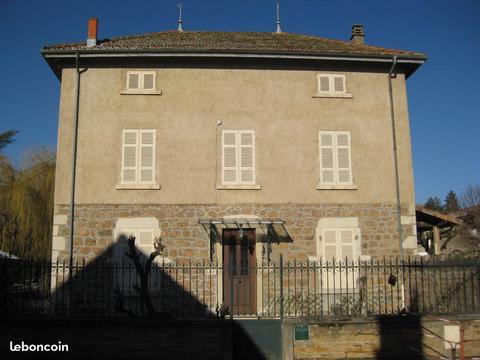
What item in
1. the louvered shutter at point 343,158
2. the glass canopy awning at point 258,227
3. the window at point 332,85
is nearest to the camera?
the glass canopy awning at point 258,227

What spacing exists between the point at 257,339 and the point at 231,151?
5687mm

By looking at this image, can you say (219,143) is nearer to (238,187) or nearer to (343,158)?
(238,187)

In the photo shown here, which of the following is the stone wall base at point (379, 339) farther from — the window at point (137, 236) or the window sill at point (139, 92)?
the window sill at point (139, 92)

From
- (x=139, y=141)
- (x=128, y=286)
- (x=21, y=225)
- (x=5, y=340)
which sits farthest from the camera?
(x=21, y=225)

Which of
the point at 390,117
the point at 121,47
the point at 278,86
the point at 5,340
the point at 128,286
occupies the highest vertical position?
the point at 121,47

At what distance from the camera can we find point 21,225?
1836 cm

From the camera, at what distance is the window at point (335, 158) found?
13.3 meters

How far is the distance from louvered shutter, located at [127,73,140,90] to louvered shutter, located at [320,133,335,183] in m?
5.47

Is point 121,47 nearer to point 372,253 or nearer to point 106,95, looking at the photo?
point 106,95

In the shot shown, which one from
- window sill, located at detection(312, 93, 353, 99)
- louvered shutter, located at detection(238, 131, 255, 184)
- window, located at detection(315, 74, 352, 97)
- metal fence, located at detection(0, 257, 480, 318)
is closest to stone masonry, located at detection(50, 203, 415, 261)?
metal fence, located at detection(0, 257, 480, 318)

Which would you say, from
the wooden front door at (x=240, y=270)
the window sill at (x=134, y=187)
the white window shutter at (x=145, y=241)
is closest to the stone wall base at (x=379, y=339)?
the wooden front door at (x=240, y=270)

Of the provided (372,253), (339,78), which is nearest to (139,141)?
(339,78)

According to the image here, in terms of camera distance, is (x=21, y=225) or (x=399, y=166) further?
(x=21, y=225)

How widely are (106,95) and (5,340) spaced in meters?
7.05
